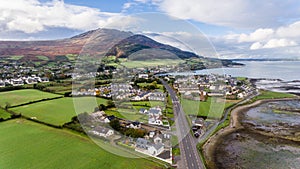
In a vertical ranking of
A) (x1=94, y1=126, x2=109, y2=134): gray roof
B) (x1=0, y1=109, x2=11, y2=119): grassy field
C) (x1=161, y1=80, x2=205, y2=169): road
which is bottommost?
(x1=161, y1=80, x2=205, y2=169): road

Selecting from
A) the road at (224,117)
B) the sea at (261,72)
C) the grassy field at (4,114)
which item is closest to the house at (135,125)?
the road at (224,117)

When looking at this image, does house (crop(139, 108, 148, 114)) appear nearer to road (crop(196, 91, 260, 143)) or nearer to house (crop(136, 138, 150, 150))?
road (crop(196, 91, 260, 143))

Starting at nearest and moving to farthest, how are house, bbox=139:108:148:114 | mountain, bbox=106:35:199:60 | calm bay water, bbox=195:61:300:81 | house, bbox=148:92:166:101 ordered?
mountain, bbox=106:35:199:60, house, bbox=139:108:148:114, house, bbox=148:92:166:101, calm bay water, bbox=195:61:300:81

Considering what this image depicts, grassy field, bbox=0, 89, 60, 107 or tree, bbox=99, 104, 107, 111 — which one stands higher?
grassy field, bbox=0, 89, 60, 107

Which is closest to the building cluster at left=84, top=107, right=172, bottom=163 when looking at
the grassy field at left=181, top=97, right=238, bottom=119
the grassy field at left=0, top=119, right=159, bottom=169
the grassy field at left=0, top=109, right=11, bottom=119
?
the grassy field at left=0, top=119, right=159, bottom=169

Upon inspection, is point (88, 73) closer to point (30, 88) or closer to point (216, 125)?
point (30, 88)

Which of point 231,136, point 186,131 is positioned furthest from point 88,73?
point 231,136
